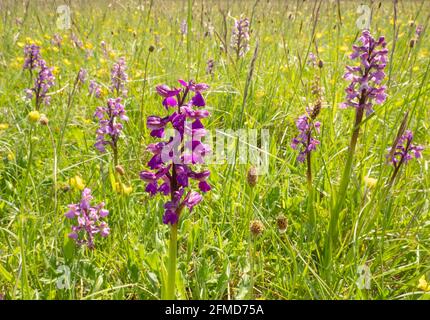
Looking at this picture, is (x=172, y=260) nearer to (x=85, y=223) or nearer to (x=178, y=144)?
(x=178, y=144)

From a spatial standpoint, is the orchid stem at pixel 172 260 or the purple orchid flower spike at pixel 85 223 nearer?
the orchid stem at pixel 172 260

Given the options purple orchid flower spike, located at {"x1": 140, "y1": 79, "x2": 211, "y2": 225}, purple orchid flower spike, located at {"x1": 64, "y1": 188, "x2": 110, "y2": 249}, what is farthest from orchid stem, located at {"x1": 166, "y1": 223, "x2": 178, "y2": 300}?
purple orchid flower spike, located at {"x1": 64, "y1": 188, "x2": 110, "y2": 249}

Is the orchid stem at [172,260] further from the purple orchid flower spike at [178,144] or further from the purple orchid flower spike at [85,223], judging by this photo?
the purple orchid flower spike at [85,223]

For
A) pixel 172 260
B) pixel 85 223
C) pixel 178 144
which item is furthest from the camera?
pixel 85 223

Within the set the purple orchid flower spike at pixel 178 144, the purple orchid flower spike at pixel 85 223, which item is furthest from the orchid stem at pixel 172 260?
the purple orchid flower spike at pixel 85 223

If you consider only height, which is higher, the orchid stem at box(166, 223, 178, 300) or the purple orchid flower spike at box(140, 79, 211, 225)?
the purple orchid flower spike at box(140, 79, 211, 225)

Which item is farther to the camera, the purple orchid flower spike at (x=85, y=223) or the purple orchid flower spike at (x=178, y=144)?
the purple orchid flower spike at (x=85, y=223)

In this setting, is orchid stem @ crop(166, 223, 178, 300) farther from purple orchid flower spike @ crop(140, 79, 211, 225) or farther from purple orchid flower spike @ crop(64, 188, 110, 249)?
purple orchid flower spike @ crop(64, 188, 110, 249)

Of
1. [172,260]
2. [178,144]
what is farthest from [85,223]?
[178,144]

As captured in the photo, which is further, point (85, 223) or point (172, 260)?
point (85, 223)

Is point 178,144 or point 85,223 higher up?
point 178,144

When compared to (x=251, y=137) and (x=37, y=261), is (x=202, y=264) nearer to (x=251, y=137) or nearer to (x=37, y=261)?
(x=37, y=261)

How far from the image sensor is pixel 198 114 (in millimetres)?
1157

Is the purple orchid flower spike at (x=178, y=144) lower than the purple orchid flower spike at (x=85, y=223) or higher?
higher
